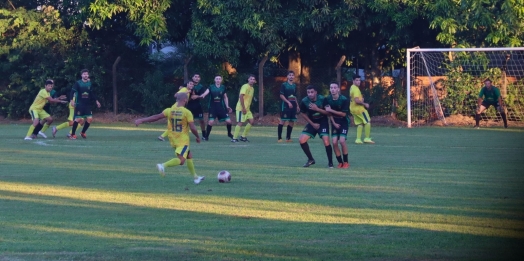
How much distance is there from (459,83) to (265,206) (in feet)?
69.3

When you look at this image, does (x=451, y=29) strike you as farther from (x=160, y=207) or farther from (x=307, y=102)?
(x=160, y=207)

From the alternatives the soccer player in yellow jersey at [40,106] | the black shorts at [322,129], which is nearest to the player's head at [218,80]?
the soccer player in yellow jersey at [40,106]

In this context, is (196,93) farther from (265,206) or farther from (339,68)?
(265,206)

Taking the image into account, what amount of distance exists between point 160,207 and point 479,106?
62.2ft

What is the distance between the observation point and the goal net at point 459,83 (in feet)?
95.9

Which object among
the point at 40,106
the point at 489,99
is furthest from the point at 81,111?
the point at 489,99

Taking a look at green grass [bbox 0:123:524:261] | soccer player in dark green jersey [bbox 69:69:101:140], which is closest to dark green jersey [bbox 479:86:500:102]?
green grass [bbox 0:123:524:261]

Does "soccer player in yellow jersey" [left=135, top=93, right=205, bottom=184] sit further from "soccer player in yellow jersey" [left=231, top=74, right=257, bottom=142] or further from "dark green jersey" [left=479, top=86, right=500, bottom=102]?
"dark green jersey" [left=479, top=86, right=500, bottom=102]

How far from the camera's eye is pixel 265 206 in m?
10.4

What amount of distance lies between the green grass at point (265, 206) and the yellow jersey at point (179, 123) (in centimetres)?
74

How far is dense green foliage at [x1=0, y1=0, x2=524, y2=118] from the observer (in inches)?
1167

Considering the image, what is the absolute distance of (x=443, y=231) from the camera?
8664 millimetres

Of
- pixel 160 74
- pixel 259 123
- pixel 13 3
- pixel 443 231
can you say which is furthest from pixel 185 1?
pixel 443 231

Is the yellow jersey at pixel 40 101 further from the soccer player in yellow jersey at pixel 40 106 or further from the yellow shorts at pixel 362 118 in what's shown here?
the yellow shorts at pixel 362 118
